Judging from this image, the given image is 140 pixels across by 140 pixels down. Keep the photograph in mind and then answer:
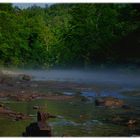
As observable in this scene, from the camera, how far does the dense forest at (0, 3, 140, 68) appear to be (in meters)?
6.37

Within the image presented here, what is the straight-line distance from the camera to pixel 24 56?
6.34 meters

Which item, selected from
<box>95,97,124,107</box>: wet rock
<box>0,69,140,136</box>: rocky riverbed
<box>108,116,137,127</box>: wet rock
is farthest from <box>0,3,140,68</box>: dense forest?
<box>108,116,137,127</box>: wet rock

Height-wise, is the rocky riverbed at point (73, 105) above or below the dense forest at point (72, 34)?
below

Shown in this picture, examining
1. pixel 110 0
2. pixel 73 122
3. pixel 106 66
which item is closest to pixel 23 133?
pixel 73 122

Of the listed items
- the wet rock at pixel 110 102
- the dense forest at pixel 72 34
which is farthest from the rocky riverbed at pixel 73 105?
the dense forest at pixel 72 34

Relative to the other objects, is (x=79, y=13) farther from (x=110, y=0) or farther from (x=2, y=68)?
(x=2, y=68)

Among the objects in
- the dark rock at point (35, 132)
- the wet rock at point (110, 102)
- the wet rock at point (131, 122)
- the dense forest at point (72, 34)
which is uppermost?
the dense forest at point (72, 34)

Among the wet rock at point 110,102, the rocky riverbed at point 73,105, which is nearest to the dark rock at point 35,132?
the rocky riverbed at point 73,105

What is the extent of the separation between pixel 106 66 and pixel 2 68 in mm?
863

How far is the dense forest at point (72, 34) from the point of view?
20.9 ft

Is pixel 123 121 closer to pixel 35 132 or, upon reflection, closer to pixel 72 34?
pixel 35 132

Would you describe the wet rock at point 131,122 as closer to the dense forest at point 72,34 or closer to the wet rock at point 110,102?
the wet rock at point 110,102

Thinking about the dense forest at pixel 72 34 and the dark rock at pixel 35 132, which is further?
the dense forest at pixel 72 34

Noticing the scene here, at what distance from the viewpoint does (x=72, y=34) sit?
6.39 meters
